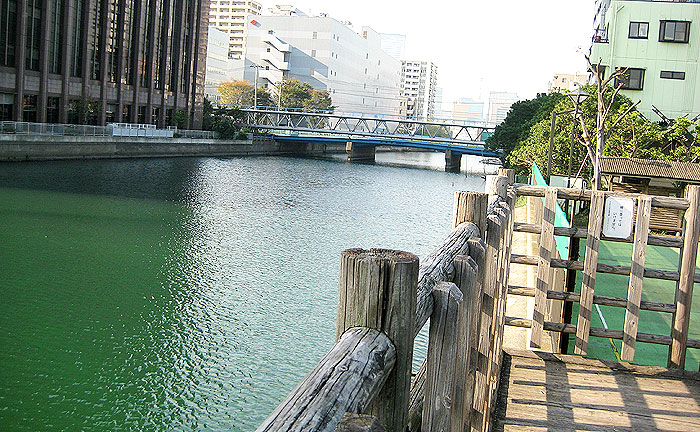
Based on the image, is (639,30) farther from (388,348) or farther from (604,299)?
(388,348)

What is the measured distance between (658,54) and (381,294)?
43.0 m

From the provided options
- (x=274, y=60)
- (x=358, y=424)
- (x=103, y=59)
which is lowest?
(x=358, y=424)

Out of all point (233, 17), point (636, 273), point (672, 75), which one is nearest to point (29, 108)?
point (672, 75)

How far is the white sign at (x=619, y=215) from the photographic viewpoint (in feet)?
20.6

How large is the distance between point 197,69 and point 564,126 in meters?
44.9

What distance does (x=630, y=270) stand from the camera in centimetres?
657

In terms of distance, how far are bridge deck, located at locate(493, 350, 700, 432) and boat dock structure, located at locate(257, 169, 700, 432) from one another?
12 mm

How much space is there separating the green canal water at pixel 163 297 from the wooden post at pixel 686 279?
490 centimetres

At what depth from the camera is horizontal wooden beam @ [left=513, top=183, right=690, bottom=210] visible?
6.20 metres

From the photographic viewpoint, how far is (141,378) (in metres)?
10.2

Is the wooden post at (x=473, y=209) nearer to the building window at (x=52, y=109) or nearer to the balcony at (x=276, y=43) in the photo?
the building window at (x=52, y=109)

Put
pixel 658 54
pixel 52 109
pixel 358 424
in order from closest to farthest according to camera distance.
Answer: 1. pixel 358 424
2. pixel 658 54
3. pixel 52 109

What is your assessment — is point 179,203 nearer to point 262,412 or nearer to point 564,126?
point 564,126

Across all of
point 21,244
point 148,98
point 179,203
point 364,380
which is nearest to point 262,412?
point 364,380
